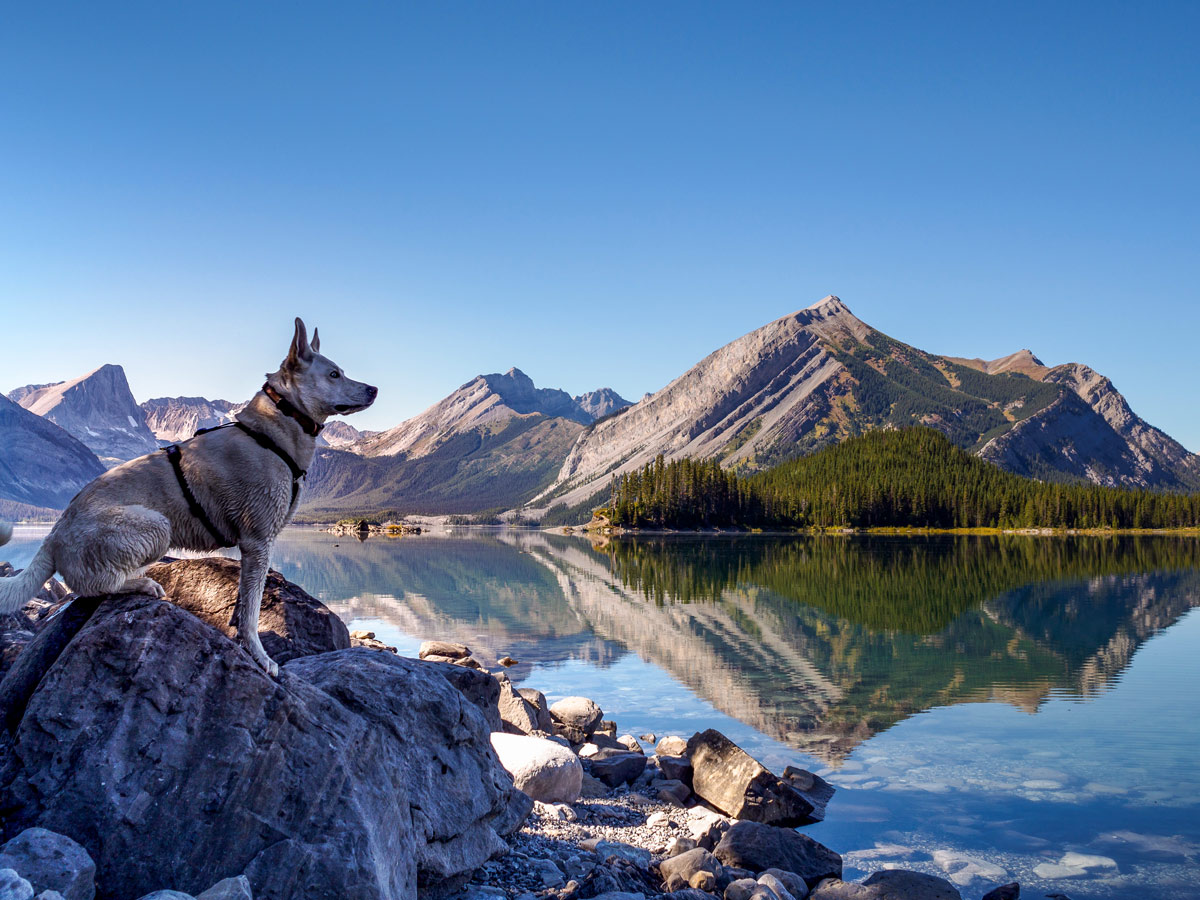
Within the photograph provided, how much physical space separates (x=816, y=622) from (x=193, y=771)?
36107 millimetres

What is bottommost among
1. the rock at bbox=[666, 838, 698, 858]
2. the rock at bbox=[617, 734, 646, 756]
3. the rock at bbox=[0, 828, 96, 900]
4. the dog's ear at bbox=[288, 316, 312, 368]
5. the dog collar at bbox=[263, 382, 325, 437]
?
the rock at bbox=[617, 734, 646, 756]

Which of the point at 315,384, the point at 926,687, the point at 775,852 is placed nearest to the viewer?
the point at 315,384

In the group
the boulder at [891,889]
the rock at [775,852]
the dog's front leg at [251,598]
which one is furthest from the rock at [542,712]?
the dog's front leg at [251,598]

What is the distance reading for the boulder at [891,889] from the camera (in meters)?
10.5

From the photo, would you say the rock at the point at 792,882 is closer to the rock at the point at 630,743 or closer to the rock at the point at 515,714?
the rock at the point at 515,714

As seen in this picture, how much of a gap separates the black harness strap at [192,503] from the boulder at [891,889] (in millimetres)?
8685

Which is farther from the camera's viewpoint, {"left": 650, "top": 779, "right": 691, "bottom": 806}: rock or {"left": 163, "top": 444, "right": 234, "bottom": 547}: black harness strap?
{"left": 650, "top": 779, "right": 691, "bottom": 806}: rock

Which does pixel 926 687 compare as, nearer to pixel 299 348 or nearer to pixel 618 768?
pixel 618 768

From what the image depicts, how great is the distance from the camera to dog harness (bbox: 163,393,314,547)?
7.06m

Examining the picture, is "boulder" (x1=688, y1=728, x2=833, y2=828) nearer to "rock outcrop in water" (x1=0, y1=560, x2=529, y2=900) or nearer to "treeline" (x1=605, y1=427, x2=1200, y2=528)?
"rock outcrop in water" (x1=0, y1=560, x2=529, y2=900)

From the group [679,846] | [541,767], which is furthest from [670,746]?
[679,846]

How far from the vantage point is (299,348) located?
23.3ft

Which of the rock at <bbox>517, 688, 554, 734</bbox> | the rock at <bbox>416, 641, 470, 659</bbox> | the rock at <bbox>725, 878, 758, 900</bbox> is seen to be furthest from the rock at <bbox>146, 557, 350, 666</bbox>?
the rock at <bbox>416, 641, 470, 659</bbox>

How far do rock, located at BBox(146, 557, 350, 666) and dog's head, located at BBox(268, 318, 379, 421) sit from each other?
247cm
